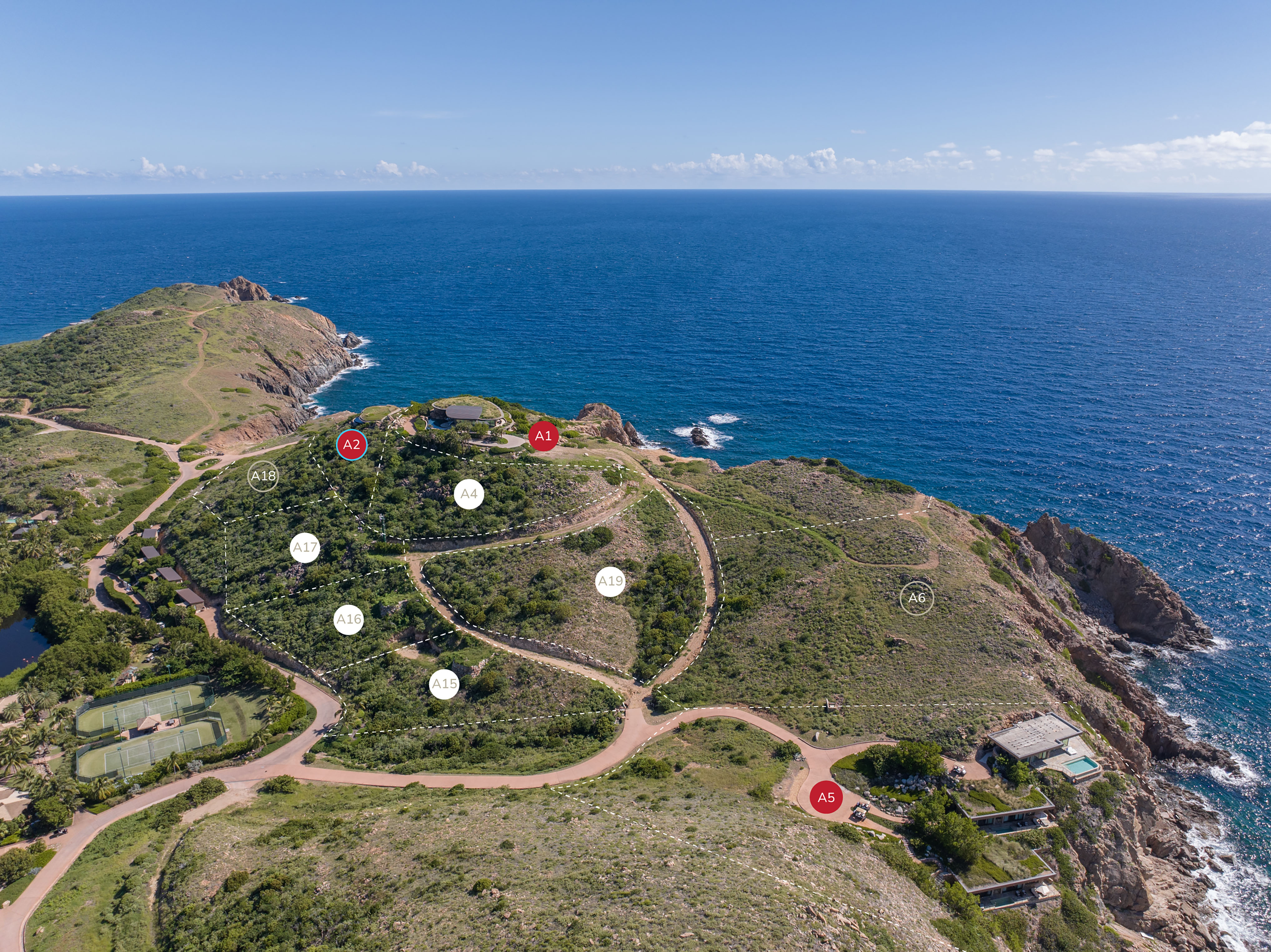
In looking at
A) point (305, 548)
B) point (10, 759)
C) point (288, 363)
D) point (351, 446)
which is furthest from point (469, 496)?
point (288, 363)

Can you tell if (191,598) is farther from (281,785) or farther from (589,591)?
(589,591)

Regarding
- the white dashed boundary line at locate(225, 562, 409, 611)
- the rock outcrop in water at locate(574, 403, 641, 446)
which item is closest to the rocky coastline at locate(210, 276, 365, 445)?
the white dashed boundary line at locate(225, 562, 409, 611)

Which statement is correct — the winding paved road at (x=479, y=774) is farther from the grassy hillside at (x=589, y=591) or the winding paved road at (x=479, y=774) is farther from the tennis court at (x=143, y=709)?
the tennis court at (x=143, y=709)

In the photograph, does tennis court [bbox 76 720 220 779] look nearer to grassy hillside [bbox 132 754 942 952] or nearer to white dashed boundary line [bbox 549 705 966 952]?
grassy hillside [bbox 132 754 942 952]

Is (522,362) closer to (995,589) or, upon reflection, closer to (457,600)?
(457,600)

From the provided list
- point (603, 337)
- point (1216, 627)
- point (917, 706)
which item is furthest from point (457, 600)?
point (603, 337)

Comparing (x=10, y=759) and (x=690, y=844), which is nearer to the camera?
(x=690, y=844)
